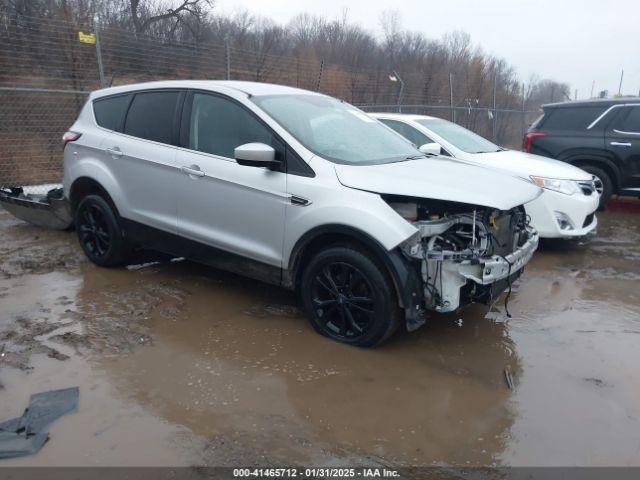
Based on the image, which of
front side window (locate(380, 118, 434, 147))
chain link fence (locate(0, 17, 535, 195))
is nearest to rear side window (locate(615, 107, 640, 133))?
front side window (locate(380, 118, 434, 147))

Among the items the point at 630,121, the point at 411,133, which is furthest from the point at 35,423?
the point at 630,121

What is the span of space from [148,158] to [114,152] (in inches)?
19.6

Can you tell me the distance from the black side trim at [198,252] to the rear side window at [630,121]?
6.86 metres

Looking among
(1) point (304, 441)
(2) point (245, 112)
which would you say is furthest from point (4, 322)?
(1) point (304, 441)

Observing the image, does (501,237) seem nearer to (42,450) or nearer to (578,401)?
(578,401)

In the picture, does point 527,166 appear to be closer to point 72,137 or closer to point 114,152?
point 114,152

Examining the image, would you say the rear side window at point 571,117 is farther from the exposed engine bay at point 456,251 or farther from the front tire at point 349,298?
the front tire at point 349,298

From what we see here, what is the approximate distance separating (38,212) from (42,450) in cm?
462

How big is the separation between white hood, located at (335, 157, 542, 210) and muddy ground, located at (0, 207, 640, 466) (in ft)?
3.65

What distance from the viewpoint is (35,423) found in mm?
2836

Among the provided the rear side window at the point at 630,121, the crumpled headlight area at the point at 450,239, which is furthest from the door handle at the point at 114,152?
the rear side window at the point at 630,121

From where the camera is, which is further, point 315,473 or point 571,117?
point 571,117

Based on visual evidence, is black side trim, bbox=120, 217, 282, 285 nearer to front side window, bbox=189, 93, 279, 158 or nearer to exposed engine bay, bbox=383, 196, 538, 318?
front side window, bbox=189, 93, 279, 158

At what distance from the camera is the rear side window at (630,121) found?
324 inches
